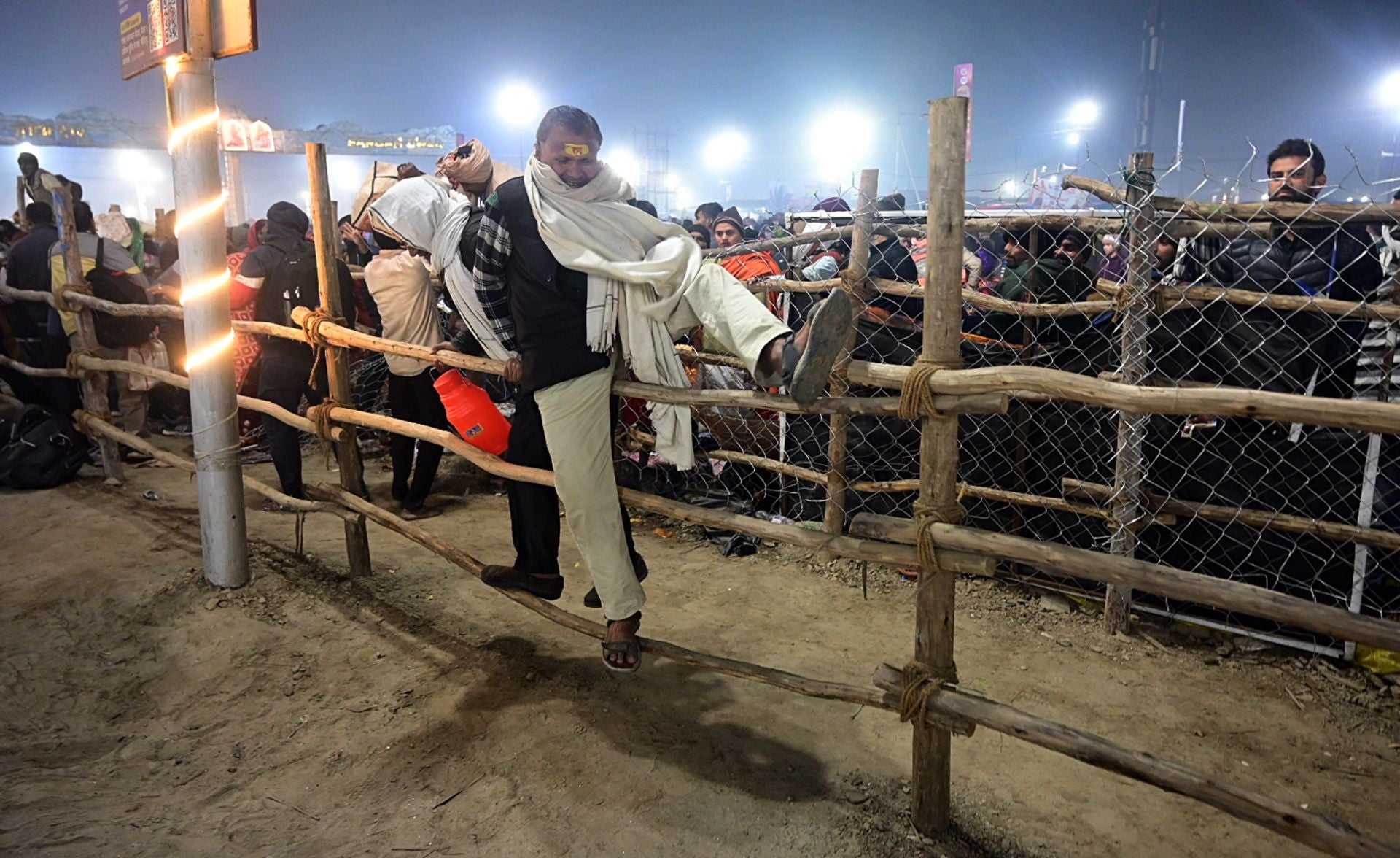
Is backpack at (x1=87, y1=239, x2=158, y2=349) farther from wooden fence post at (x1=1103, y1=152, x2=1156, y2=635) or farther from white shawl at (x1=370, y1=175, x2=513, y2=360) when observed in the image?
wooden fence post at (x1=1103, y1=152, x2=1156, y2=635)

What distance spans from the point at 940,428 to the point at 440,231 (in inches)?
73.7

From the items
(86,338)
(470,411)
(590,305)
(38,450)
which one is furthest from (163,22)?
(38,450)

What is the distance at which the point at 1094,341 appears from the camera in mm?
4062

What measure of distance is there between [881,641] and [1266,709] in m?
1.49

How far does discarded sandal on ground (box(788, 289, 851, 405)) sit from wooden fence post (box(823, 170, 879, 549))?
5.20 feet

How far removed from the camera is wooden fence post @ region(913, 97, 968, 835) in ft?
7.39

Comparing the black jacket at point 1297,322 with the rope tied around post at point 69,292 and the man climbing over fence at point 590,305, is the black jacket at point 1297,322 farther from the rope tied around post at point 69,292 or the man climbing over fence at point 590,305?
the rope tied around post at point 69,292

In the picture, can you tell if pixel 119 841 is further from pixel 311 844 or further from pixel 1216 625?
pixel 1216 625

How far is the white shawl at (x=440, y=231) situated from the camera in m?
2.97

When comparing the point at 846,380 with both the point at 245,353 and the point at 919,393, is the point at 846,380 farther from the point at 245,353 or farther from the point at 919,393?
the point at 245,353

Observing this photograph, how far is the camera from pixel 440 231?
3012mm

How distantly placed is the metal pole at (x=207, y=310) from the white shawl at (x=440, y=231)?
1.17 m

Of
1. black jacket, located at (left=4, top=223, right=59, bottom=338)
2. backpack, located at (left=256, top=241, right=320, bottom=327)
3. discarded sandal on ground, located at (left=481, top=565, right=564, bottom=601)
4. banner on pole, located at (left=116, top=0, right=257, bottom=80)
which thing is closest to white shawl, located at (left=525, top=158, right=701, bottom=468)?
discarded sandal on ground, located at (left=481, top=565, right=564, bottom=601)

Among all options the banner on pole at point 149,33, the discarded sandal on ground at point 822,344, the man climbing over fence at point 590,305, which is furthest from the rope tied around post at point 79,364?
the discarded sandal on ground at point 822,344
